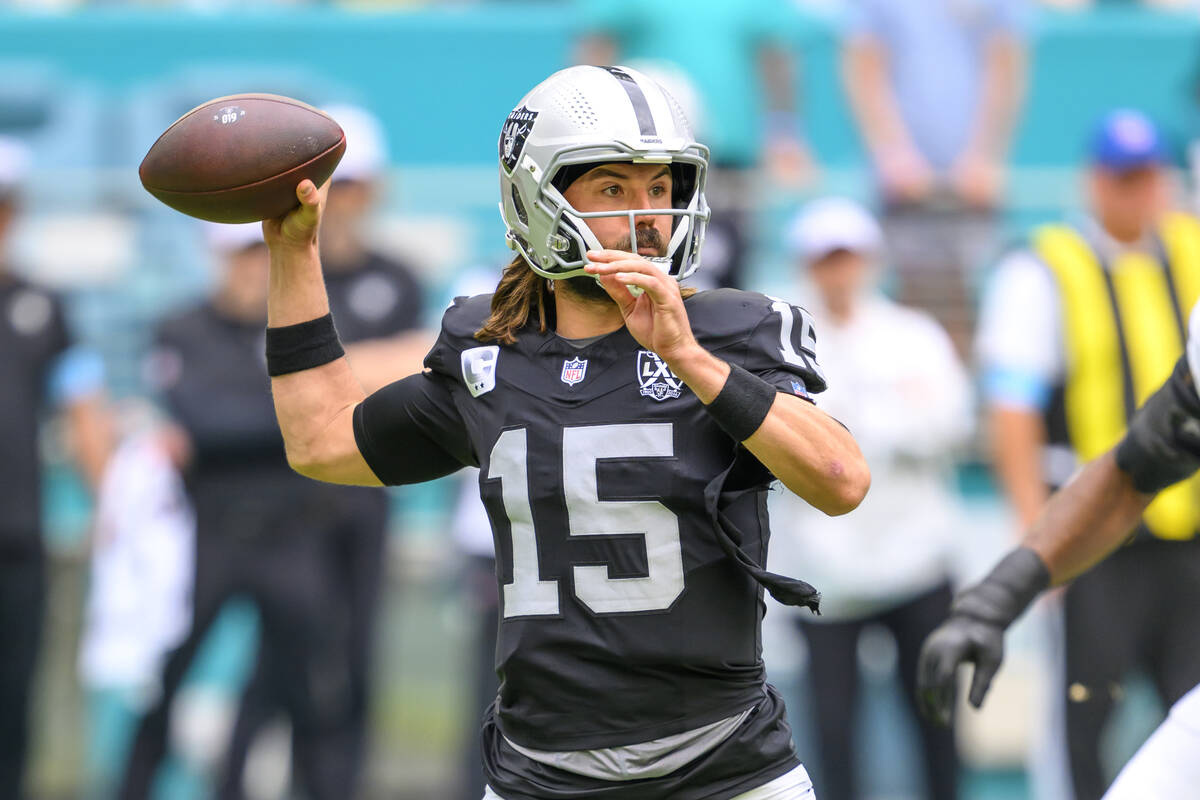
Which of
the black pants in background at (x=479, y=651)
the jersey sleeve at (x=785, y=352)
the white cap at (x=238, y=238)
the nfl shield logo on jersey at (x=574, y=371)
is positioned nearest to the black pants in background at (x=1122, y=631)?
the black pants in background at (x=479, y=651)

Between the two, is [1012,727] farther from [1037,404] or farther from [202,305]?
[202,305]

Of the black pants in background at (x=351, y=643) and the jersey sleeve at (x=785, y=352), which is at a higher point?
the jersey sleeve at (x=785, y=352)

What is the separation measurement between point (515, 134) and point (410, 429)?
55cm

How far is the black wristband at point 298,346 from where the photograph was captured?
10.3 feet

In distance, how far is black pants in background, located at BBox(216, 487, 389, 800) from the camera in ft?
19.6

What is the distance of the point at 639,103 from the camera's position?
291 centimetres

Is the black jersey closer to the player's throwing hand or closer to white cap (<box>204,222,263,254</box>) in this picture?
the player's throwing hand

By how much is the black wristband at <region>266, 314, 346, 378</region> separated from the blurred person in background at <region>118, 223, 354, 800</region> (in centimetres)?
277

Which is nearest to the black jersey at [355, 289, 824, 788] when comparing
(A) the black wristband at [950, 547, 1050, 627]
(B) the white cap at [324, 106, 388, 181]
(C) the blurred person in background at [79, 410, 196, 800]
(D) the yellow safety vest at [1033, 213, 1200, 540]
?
(A) the black wristband at [950, 547, 1050, 627]

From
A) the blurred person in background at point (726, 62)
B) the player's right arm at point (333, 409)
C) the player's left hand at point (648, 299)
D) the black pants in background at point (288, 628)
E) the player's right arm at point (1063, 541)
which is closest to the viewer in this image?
the player's left hand at point (648, 299)

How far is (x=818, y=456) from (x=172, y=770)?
4.92m

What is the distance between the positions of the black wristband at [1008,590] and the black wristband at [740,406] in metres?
0.86

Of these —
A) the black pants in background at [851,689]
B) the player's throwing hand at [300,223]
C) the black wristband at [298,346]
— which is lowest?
the black pants in background at [851,689]

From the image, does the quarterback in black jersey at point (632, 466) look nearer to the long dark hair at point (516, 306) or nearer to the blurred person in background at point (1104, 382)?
the long dark hair at point (516, 306)
